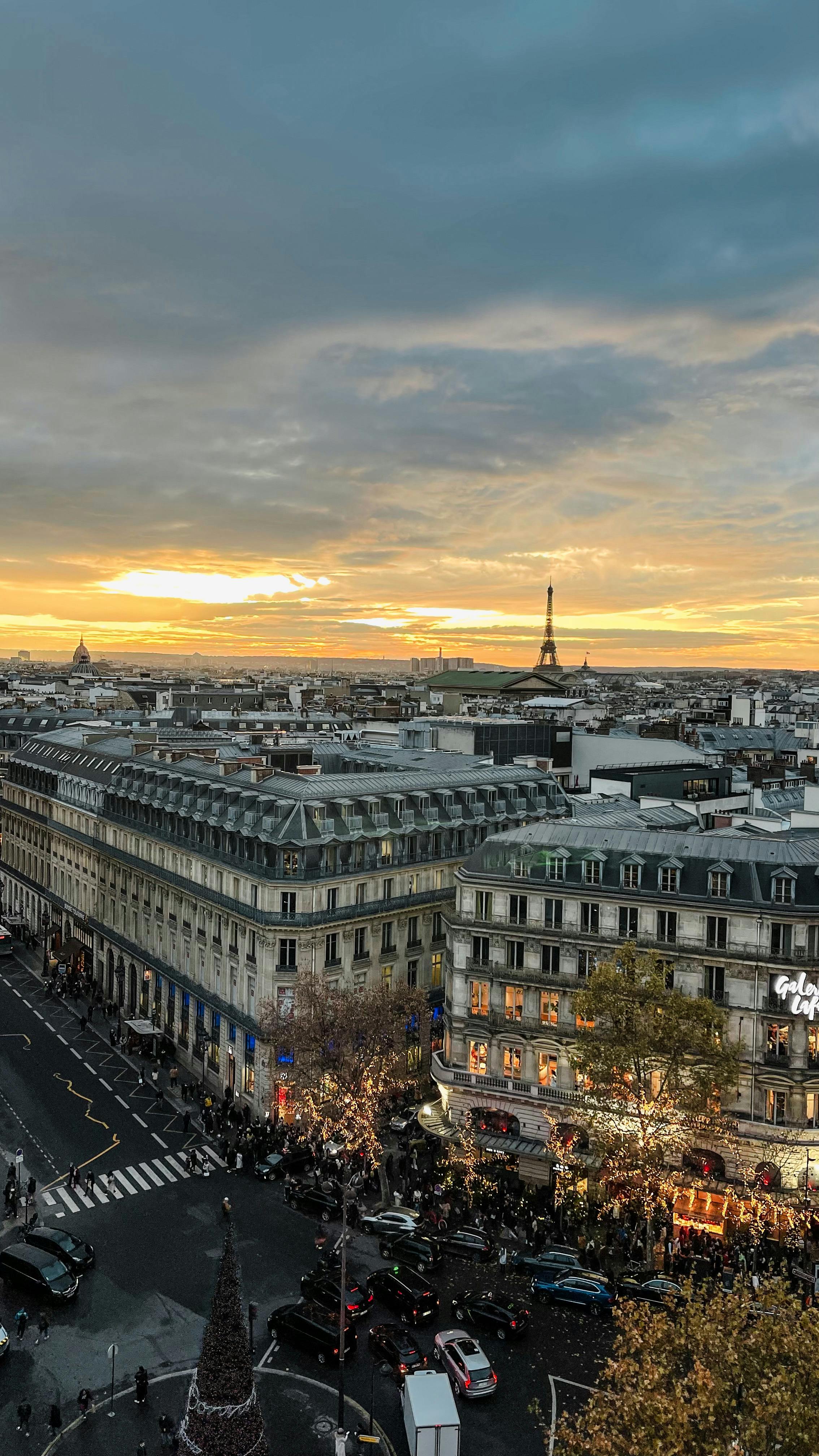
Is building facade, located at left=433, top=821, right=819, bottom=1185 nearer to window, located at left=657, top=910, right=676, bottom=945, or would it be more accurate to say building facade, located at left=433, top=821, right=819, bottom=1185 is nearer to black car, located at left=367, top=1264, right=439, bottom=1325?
window, located at left=657, top=910, right=676, bottom=945

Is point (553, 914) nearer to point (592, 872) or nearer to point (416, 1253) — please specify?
point (592, 872)

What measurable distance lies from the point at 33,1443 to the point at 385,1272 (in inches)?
627

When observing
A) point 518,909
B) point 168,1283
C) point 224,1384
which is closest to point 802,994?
point 518,909

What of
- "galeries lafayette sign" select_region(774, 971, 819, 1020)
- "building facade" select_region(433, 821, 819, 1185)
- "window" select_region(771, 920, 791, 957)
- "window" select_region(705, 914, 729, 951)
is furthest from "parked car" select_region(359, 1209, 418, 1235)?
"window" select_region(771, 920, 791, 957)

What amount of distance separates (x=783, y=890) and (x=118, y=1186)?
40.6m

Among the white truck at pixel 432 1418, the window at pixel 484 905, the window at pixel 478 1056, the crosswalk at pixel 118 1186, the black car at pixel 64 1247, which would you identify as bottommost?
the crosswalk at pixel 118 1186

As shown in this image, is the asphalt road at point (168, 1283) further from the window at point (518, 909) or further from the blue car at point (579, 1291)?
the window at point (518, 909)

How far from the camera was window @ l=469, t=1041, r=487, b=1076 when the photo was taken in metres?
63.6

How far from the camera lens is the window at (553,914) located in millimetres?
62438

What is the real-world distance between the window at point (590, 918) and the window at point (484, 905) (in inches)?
230

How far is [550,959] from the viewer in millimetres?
62500

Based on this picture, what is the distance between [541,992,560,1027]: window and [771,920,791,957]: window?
42.0 feet

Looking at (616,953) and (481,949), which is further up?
(616,953)

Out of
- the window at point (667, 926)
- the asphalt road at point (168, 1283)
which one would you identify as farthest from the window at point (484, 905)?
the asphalt road at point (168, 1283)
